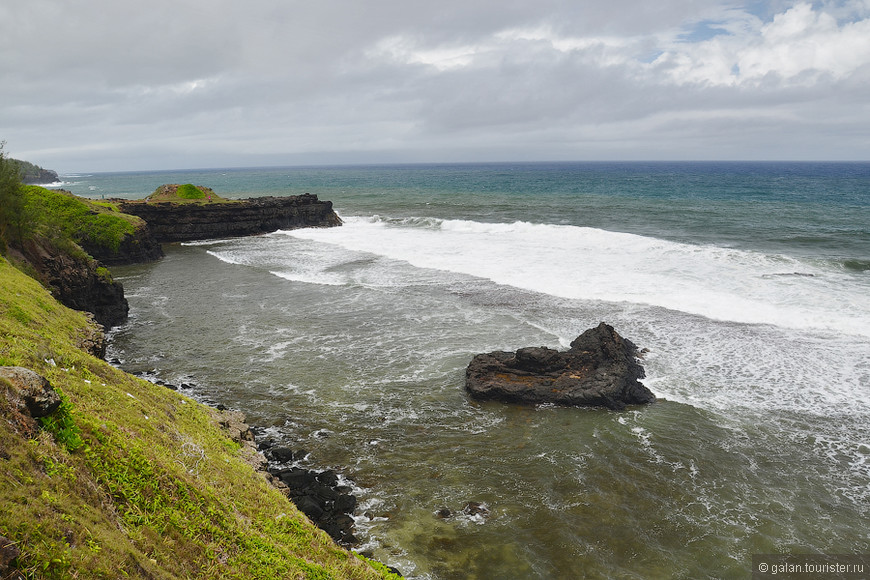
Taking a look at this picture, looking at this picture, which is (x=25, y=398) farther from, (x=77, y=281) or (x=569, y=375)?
(x=77, y=281)

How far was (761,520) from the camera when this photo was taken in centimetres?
1086

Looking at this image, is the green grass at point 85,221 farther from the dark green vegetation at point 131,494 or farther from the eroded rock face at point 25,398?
the eroded rock face at point 25,398

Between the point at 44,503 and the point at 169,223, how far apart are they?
48.9m

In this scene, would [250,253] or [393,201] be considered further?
[393,201]

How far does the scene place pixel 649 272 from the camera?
30.4m

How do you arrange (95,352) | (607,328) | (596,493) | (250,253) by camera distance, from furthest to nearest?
(250,253)
(607,328)
(95,352)
(596,493)

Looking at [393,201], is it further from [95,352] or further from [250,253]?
[95,352]

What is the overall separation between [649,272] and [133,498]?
28.8 metres

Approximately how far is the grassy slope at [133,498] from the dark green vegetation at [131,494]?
0.02 metres

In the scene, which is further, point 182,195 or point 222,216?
point 182,195

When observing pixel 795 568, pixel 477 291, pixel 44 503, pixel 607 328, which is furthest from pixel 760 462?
pixel 477 291

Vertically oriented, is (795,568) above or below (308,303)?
below

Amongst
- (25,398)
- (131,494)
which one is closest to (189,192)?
(25,398)

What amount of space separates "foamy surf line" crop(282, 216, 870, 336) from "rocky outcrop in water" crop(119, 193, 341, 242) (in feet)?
23.2
